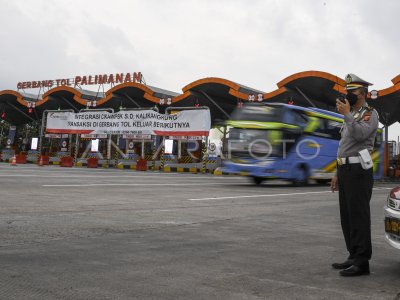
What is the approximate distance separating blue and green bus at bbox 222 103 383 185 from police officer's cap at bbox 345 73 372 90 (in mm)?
13851

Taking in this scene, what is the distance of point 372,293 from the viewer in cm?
354

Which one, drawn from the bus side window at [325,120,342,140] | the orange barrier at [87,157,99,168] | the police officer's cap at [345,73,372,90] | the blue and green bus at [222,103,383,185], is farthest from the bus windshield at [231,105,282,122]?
the orange barrier at [87,157,99,168]

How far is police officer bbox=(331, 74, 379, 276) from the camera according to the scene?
4102 millimetres

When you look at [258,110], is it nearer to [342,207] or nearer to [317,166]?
[317,166]

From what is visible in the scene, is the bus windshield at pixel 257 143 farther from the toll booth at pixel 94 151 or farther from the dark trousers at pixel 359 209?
the toll booth at pixel 94 151

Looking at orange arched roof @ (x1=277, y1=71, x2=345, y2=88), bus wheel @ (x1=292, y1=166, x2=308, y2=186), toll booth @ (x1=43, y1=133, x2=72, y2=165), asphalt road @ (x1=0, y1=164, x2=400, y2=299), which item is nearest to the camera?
asphalt road @ (x1=0, y1=164, x2=400, y2=299)

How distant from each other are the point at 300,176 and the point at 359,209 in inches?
603

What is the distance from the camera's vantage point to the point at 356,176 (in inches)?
164

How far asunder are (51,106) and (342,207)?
4463 cm

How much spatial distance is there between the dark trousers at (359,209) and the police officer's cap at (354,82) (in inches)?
27.0

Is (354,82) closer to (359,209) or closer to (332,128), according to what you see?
(359,209)

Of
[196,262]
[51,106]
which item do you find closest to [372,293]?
[196,262]

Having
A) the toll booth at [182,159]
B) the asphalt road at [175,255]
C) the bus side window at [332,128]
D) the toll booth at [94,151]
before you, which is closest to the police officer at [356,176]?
the asphalt road at [175,255]

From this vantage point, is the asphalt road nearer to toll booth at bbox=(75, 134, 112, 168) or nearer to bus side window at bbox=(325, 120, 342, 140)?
bus side window at bbox=(325, 120, 342, 140)
